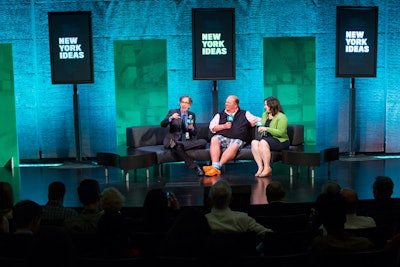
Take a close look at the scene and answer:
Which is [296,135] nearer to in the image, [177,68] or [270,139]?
[270,139]

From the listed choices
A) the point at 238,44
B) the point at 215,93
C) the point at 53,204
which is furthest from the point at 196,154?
the point at 53,204

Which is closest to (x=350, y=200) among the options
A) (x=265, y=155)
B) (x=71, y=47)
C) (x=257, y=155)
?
(x=265, y=155)

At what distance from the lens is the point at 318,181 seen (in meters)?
7.52

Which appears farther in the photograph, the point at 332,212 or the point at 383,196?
the point at 383,196

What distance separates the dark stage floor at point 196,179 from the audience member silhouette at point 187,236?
2993 millimetres

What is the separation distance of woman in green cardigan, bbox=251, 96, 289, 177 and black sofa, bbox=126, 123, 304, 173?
0.15 meters

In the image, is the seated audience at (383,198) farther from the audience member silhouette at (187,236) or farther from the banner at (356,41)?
the banner at (356,41)

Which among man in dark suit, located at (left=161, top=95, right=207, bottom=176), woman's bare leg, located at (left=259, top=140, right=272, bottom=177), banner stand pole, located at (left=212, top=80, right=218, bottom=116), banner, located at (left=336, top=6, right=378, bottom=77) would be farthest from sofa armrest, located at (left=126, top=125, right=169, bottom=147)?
banner, located at (left=336, top=6, right=378, bottom=77)

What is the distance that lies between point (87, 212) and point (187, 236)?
1277mm

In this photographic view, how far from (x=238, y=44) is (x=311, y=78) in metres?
1.40

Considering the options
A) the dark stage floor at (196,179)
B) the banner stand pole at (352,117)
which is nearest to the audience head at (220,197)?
the dark stage floor at (196,179)

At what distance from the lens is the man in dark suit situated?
809 centimetres

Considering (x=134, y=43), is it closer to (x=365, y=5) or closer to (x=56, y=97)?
(x=56, y=97)

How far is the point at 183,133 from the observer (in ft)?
27.6
